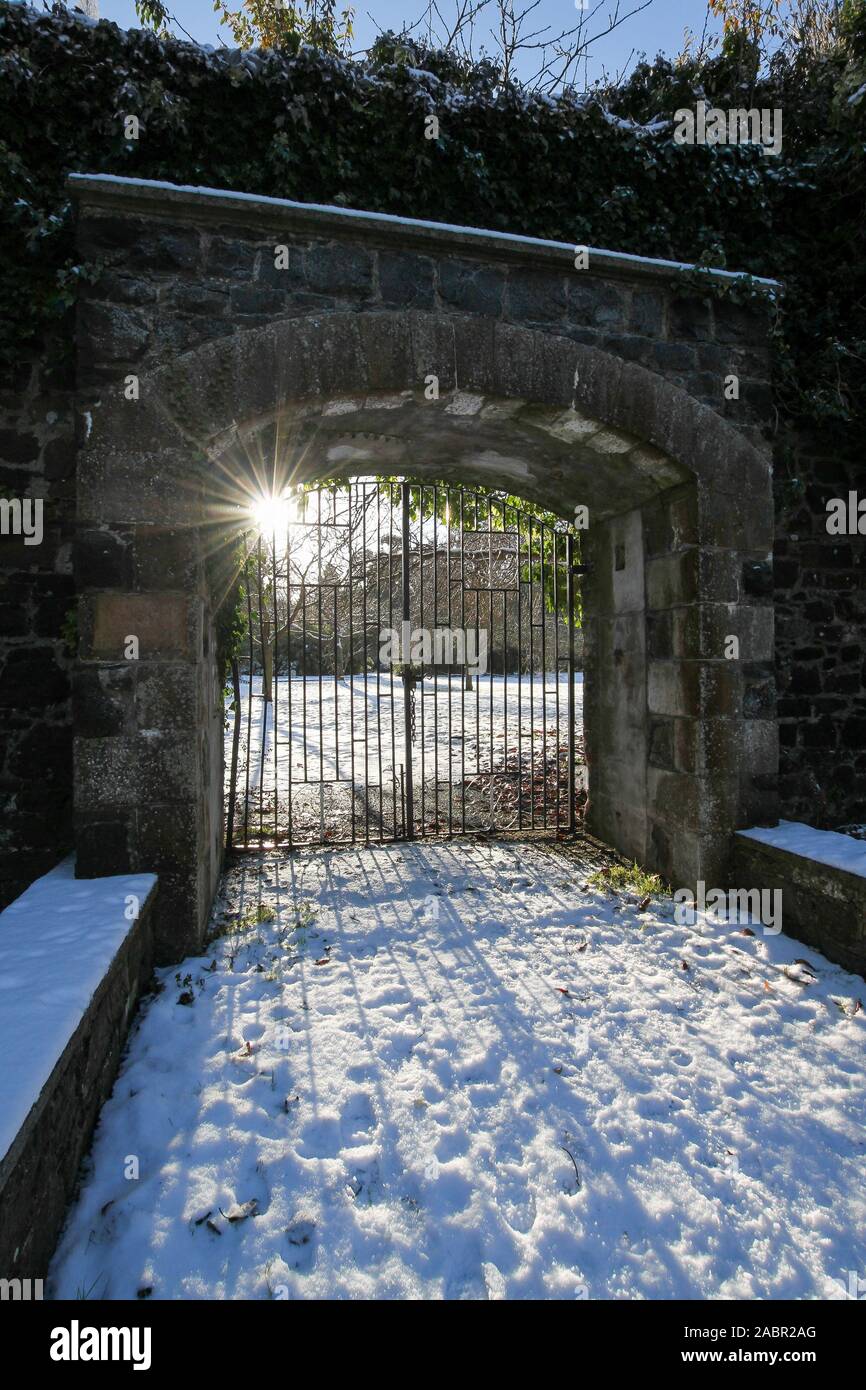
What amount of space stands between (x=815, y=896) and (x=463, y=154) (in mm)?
4548

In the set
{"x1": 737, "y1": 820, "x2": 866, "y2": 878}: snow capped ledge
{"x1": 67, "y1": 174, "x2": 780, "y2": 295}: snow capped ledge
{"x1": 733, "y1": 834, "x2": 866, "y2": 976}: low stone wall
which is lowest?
{"x1": 733, "y1": 834, "x2": 866, "y2": 976}: low stone wall

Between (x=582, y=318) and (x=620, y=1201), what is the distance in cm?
415

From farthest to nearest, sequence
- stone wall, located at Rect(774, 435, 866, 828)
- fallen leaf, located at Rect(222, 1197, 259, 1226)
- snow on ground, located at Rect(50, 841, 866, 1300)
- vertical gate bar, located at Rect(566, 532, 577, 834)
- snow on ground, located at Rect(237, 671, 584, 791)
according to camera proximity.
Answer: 1. snow on ground, located at Rect(237, 671, 584, 791)
2. vertical gate bar, located at Rect(566, 532, 577, 834)
3. stone wall, located at Rect(774, 435, 866, 828)
4. fallen leaf, located at Rect(222, 1197, 259, 1226)
5. snow on ground, located at Rect(50, 841, 866, 1300)

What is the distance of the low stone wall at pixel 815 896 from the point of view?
10.7 feet

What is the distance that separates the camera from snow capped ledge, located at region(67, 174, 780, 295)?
3238 mm

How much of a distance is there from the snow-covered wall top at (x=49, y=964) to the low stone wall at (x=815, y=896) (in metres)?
3.24

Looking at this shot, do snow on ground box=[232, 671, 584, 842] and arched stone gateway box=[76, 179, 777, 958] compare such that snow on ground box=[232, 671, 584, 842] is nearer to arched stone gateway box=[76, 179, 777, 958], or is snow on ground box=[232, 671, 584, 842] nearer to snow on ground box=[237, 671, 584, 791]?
snow on ground box=[237, 671, 584, 791]

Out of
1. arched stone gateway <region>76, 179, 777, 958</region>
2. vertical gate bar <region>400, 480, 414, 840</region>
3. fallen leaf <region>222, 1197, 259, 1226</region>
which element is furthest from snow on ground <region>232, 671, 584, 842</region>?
fallen leaf <region>222, 1197, 259, 1226</region>

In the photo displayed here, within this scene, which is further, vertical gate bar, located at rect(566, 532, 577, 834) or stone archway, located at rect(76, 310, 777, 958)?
vertical gate bar, located at rect(566, 532, 577, 834)

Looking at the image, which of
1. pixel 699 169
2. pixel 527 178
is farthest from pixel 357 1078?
pixel 699 169

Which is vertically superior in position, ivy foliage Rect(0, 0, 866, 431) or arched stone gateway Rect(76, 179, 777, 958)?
ivy foliage Rect(0, 0, 866, 431)

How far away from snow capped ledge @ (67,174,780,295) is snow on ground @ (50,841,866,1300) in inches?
146

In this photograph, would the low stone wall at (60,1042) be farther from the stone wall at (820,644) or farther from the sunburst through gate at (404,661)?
the stone wall at (820,644)
